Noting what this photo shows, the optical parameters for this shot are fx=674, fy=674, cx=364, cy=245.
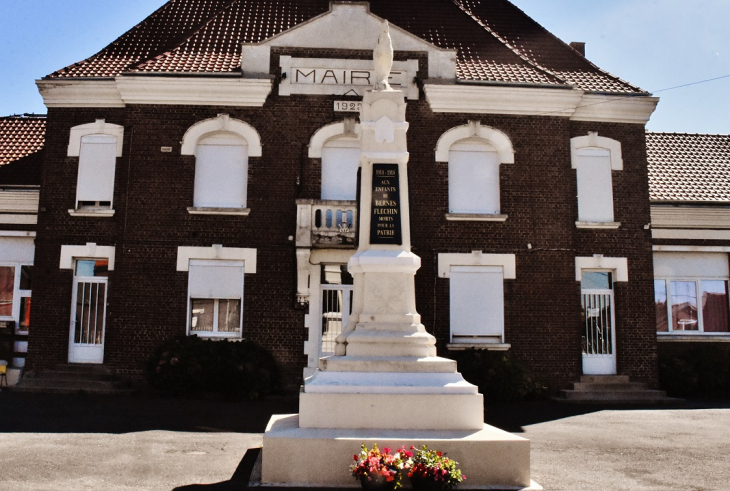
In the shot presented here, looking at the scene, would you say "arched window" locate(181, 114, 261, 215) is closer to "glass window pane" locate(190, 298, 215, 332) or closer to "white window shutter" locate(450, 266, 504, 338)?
"glass window pane" locate(190, 298, 215, 332)

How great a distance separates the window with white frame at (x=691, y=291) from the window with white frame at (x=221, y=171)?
36.0 feet

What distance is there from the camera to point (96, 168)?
16.0 meters

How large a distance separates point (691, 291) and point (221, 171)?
1255 cm

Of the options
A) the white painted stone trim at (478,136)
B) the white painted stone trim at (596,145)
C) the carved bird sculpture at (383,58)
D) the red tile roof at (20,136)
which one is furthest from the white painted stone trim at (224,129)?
the white painted stone trim at (596,145)

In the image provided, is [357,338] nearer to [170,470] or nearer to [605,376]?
[170,470]

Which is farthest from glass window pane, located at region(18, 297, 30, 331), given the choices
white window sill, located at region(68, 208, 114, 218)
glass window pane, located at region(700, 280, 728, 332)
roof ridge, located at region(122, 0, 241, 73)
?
glass window pane, located at region(700, 280, 728, 332)

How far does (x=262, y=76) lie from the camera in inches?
621

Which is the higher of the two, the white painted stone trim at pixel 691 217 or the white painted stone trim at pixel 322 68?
the white painted stone trim at pixel 322 68

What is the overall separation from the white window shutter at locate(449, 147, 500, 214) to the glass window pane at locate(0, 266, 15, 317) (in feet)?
36.6

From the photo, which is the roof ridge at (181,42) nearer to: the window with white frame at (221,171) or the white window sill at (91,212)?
the window with white frame at (221,171)

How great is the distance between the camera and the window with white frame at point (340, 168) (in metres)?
15.8

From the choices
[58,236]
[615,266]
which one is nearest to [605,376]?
[615,266]

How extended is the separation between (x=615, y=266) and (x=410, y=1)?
30.9 ft

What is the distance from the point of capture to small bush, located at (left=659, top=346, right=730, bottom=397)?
15.9 meters
